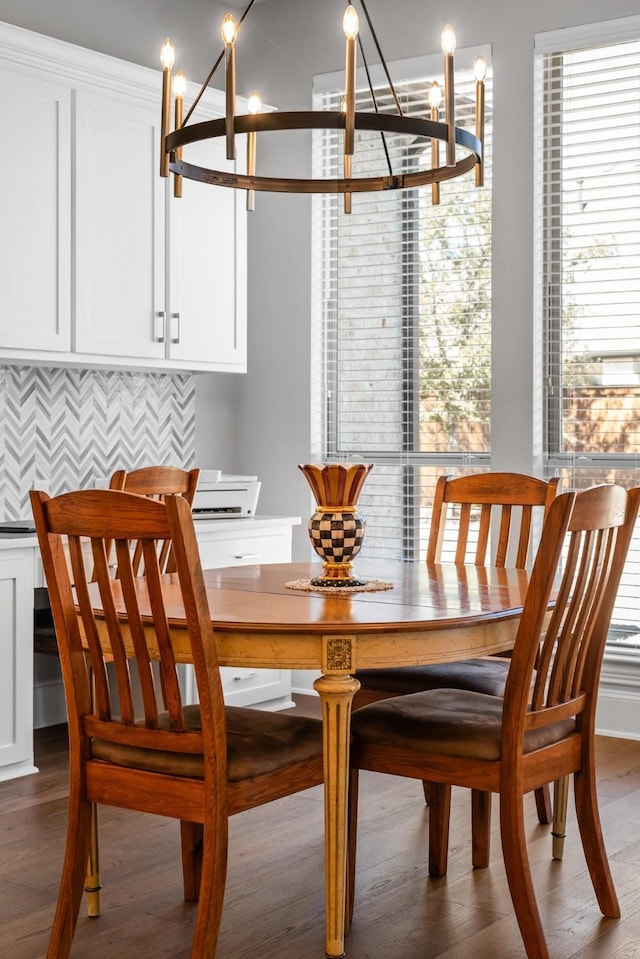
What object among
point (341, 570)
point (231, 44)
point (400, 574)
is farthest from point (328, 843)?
point (231, 44)

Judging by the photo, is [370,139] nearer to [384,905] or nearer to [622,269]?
[622,269]

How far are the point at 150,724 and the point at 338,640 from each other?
1.26 ft

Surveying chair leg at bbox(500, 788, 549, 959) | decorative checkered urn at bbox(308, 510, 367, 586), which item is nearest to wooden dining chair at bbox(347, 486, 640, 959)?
chair leg at bbox(500, 788, 549, 959)

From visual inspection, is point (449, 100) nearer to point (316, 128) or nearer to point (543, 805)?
point (316, 128)

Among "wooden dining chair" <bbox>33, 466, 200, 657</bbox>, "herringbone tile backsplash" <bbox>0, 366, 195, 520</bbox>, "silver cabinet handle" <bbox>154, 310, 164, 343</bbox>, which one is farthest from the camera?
"silver cabinet handle" <bbox>154, 310, 164, 343</bbox>

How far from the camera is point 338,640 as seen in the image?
2.11 metres

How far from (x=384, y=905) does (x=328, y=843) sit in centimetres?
43

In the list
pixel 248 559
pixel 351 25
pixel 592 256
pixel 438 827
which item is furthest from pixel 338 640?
pixel 592 256

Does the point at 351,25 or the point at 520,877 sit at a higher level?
the point at 351,25

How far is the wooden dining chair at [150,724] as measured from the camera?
1.99m

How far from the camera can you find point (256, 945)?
2.31m

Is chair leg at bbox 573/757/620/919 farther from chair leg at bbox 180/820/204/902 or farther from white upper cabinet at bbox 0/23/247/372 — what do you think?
white upper cabinet at bbox 0/23/247/372

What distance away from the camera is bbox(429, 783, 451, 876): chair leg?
2.68 m

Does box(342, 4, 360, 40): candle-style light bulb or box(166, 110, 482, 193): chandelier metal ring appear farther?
box(166, 110, 482, 193): chandelier metal ring
